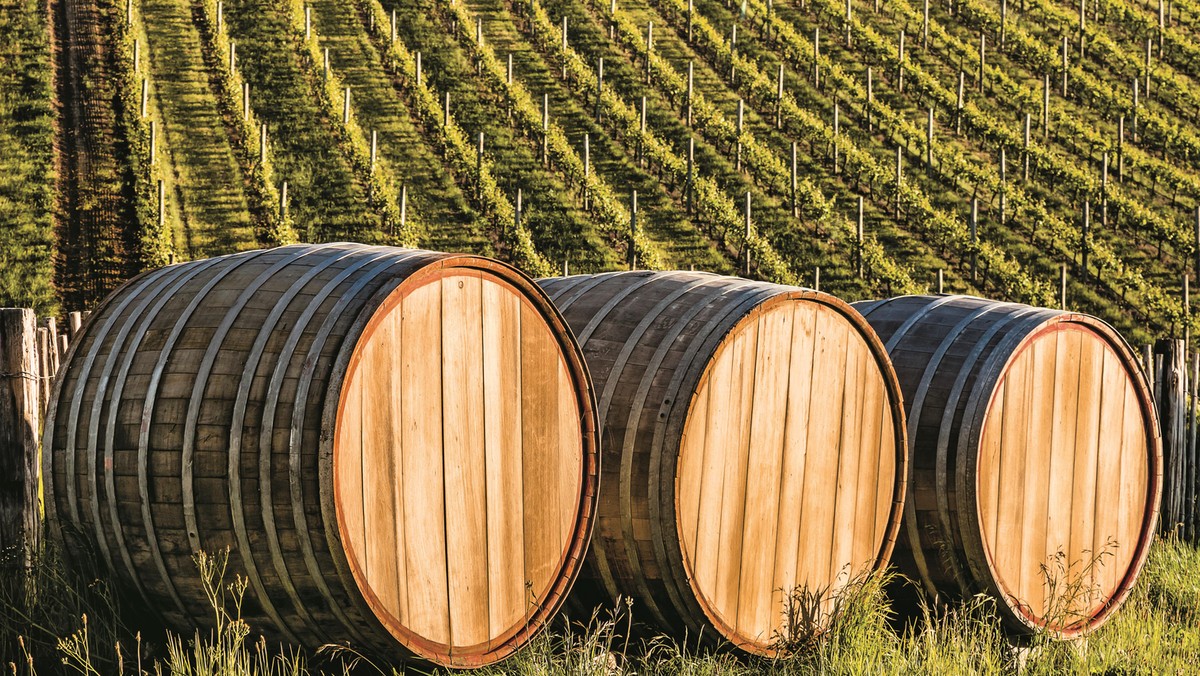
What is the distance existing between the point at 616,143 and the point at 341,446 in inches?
907

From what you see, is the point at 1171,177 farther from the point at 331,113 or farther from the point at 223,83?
the point at 223,83

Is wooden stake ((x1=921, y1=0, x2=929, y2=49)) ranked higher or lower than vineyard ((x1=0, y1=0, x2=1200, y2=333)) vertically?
higher

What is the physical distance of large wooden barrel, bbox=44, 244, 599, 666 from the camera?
3.19 meters

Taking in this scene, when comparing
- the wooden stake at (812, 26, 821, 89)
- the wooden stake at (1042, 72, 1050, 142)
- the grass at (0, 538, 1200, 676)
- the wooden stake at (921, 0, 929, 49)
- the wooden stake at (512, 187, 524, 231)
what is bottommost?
the grass at (0, 538, 1200, 676)

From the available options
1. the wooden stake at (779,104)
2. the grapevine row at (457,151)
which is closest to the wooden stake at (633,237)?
the grapevine row at (457,151)

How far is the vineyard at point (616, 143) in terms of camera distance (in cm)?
2108

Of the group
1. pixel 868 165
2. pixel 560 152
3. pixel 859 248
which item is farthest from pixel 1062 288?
pixel 560 152

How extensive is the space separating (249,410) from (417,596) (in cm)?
75

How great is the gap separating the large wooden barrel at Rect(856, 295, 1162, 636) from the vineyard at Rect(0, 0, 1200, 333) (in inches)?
598

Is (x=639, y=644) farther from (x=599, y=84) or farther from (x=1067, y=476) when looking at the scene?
(x=599, y=84)

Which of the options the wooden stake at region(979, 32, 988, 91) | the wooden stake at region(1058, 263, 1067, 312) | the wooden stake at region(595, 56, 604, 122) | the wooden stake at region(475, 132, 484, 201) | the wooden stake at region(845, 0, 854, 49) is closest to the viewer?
the wooden stake at region(1058, 263, 1067, 312)

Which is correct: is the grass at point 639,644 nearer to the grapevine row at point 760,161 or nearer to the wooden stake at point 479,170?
the grapevine row at point 760,161

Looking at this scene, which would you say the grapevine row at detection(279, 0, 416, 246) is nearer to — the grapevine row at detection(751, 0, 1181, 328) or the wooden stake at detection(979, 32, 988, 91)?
the grapevine row at detection(751, 0, 1181, 328)

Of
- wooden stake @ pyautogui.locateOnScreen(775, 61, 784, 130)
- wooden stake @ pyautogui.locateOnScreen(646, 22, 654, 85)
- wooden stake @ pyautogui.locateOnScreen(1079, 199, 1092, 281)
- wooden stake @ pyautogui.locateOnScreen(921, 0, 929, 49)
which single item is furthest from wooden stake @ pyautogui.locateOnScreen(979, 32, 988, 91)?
wooden stake @ pyautogui.locateOnScreen(646, 22, 654, 85)
